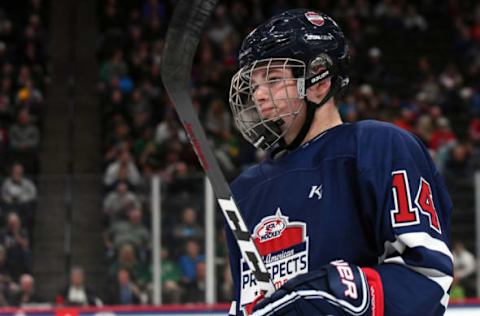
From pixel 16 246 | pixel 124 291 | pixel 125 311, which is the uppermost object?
pixel 16 246

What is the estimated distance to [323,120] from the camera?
6.74ft

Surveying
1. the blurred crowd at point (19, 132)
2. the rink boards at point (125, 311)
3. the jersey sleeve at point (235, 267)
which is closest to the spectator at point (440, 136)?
the blurred crowd at point (19, 132)

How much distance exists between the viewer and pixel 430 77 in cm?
1190

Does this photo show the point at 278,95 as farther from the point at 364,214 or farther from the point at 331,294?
the point at 331,294

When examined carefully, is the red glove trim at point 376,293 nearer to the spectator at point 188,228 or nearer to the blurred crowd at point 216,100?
the blurred crowd at point 216,100

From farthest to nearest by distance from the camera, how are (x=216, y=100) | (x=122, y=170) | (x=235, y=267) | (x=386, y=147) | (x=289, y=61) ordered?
(x=216, y=100) < (x=122, y=170) < (x=235, y=267) < (x=289, y=61) < (x=386, y=147)

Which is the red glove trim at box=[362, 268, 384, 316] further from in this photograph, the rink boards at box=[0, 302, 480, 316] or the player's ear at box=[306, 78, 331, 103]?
the rink boards at box=[0, 302, 480, 316]

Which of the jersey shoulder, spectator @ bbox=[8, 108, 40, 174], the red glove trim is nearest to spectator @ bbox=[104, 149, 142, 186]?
spectator @ bbox=[8, 108, 40, 174]

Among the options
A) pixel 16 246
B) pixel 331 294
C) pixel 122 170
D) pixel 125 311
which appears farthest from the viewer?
pixel 122 170

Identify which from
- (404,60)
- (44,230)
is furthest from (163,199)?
(404,60)

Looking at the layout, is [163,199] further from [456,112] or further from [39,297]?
[456,112]

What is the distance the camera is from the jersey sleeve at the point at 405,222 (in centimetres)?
183

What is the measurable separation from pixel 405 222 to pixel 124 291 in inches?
214

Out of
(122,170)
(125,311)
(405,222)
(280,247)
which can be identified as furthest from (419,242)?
(122,170)
